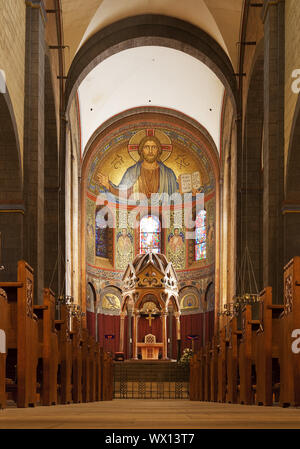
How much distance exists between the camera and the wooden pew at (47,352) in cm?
698

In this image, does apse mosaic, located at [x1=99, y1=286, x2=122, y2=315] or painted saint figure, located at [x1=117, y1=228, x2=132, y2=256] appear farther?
painted saint figure, located at [x1=117, y1=228, x2=132, y2=256]

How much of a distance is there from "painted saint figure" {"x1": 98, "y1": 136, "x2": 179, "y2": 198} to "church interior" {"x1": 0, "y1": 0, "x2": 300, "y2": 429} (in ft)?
0.20

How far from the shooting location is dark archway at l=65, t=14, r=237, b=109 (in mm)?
19156

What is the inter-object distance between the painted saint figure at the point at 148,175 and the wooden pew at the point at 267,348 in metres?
21.3

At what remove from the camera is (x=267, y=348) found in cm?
646

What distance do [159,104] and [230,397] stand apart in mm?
19212

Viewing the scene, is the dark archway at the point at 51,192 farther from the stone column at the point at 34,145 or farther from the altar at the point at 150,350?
the altar at the point at 150,350

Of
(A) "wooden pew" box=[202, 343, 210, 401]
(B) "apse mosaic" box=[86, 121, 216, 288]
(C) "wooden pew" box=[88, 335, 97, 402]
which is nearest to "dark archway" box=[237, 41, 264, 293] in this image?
(A) "wooden pew" box=[202, 343, 210, 401]

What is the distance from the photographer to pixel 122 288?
86.3 ft

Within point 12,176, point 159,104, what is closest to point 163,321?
point 159,104

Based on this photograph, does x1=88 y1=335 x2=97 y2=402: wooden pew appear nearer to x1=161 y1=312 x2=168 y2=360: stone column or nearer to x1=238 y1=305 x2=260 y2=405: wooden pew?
x1=238 y1=305 x2=260 y2=405: wooden pew

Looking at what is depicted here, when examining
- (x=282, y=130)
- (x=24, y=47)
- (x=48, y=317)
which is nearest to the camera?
(x=48, y=317)
